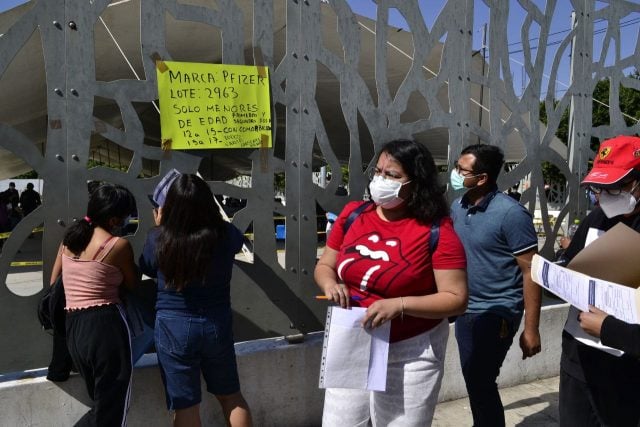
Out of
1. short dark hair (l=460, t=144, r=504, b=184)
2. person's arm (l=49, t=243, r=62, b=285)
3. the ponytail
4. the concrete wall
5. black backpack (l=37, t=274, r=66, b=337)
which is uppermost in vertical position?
short dark hair (l=460, t=144, r=504, b=184)

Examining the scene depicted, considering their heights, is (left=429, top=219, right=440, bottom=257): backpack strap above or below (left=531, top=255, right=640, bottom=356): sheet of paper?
above

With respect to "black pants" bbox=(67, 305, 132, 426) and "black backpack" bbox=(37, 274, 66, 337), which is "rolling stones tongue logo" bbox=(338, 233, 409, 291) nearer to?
"black pants" bbox=(67, 305, 132, 426)

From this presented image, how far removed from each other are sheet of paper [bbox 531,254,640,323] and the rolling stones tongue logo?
0.53 metres

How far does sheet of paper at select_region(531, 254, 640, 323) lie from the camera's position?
169 centimetres

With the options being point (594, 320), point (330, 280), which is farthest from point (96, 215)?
point (594, 320)

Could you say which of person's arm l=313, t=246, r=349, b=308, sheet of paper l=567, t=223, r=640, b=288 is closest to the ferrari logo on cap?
sheet of paper l=567, t=223, r=640, b=288

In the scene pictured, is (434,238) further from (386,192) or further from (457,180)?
(457,180)

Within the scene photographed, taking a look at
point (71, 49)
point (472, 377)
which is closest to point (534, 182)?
point (472, 377)

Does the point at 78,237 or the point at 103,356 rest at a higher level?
the point at 78,237

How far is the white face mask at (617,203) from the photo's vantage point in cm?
214

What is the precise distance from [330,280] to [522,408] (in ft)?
9.06

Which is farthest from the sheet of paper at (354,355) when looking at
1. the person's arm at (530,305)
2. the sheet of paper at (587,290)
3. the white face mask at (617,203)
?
the person's arm at (530,305)

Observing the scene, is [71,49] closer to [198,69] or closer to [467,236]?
[198,69]

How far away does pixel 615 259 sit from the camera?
188 cm
